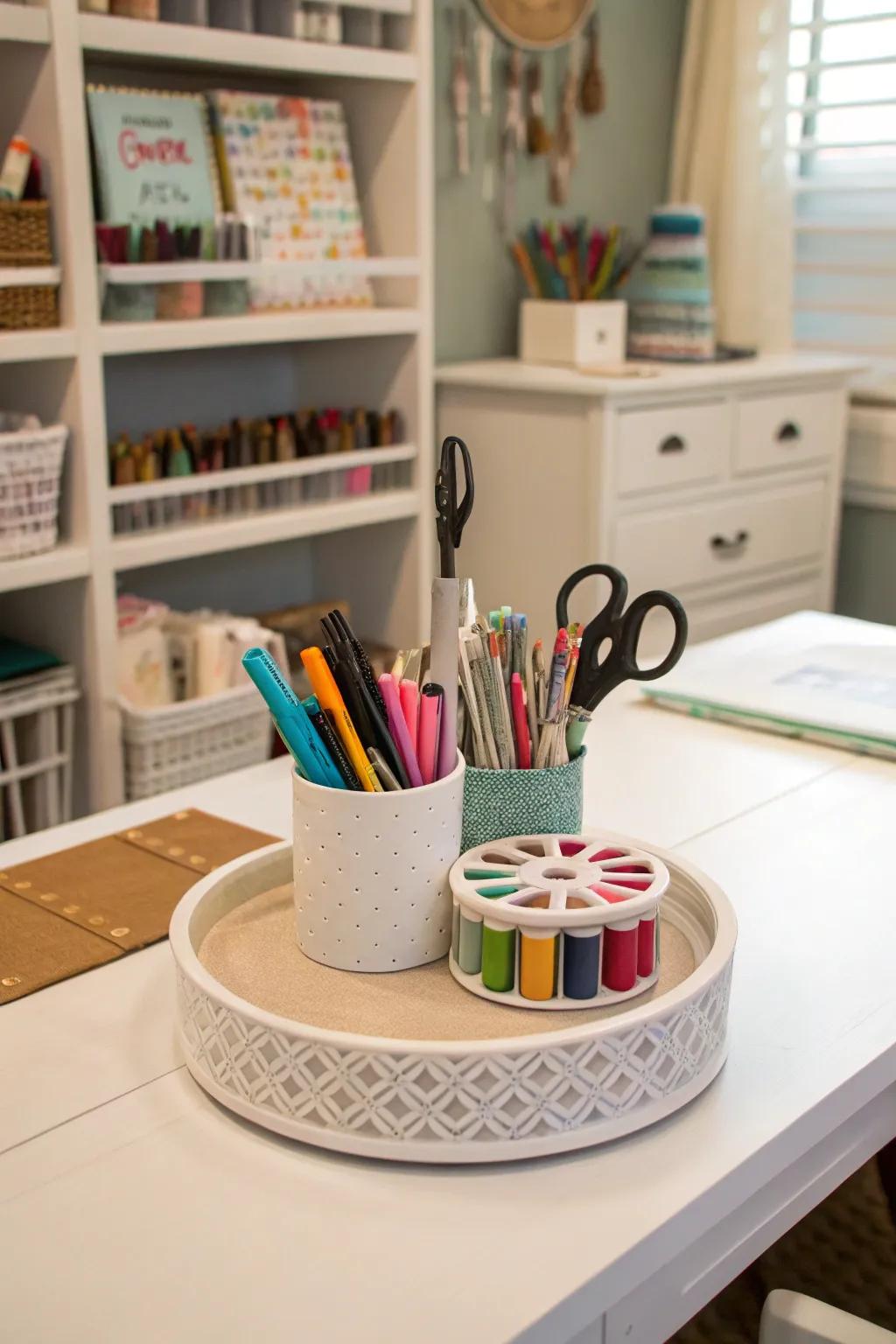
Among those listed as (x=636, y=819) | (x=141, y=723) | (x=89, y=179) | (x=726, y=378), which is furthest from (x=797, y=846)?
(x=726, y=378)

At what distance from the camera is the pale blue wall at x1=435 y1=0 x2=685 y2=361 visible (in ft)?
10.1

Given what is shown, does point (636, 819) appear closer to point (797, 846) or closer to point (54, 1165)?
point (797, 846)

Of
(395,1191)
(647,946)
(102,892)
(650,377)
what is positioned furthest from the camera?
(650,377)

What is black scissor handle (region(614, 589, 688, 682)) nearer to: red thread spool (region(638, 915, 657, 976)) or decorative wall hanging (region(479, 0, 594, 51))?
red thread spool (region(638, 915, 657, 976))

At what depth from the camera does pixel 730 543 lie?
2975 mm

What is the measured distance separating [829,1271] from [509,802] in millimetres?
988

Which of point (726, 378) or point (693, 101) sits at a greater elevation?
point (693, 101)

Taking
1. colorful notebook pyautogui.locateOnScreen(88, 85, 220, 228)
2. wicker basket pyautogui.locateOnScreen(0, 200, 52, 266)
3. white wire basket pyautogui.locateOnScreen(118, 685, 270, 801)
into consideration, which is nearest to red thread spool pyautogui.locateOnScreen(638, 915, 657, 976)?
white wire basket pyautogui.locateOnScreen(118, 685, 270, 801)

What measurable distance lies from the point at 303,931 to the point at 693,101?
300cm

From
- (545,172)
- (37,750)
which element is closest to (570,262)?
(545,172)

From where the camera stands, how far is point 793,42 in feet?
11.0

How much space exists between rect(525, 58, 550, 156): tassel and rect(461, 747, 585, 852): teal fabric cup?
248cm

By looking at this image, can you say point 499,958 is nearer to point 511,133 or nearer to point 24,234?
point 24,234

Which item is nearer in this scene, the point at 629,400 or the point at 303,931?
the point at 303,931
